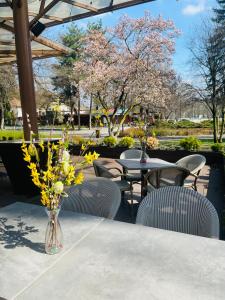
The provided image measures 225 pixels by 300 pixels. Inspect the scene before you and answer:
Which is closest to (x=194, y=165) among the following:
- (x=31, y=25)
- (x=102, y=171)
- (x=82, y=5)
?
(x=102, y=171)

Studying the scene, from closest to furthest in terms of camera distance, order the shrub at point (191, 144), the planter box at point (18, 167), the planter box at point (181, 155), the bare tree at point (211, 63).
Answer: the planter box at point (18, 167) < the planter box at point (181, 155) < the shrub at point (191, 144) < the bare tree at point (211, 63)

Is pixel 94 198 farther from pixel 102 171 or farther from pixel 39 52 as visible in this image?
pixel 39 52

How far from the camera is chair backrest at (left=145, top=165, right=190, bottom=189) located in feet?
11.3

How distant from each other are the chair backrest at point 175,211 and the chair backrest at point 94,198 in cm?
28

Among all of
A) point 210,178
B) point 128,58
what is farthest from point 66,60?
point 210,178

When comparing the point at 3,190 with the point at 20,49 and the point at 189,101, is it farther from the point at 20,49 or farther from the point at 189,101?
the point at 189,101

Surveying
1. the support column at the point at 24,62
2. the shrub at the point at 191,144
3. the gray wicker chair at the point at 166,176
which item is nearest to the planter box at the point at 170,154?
the shrub at the point at 191,144

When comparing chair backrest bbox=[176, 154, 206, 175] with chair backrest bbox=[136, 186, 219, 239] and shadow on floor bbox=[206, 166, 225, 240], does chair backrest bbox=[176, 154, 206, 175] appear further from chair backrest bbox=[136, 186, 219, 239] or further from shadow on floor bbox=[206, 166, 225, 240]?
chair backrest bbox=[136, 186, 219, 239]

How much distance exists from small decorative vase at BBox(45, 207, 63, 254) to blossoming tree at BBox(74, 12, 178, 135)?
38.4ft

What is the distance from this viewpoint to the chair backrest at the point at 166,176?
3.44m

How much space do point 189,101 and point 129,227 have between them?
14.0 meters

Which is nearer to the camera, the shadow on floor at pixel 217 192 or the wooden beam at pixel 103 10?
the shadow on floor at pixel 217 192

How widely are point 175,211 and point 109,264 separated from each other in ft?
2.77

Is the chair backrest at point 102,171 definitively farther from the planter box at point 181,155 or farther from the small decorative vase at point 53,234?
the planter box at point 181,155
